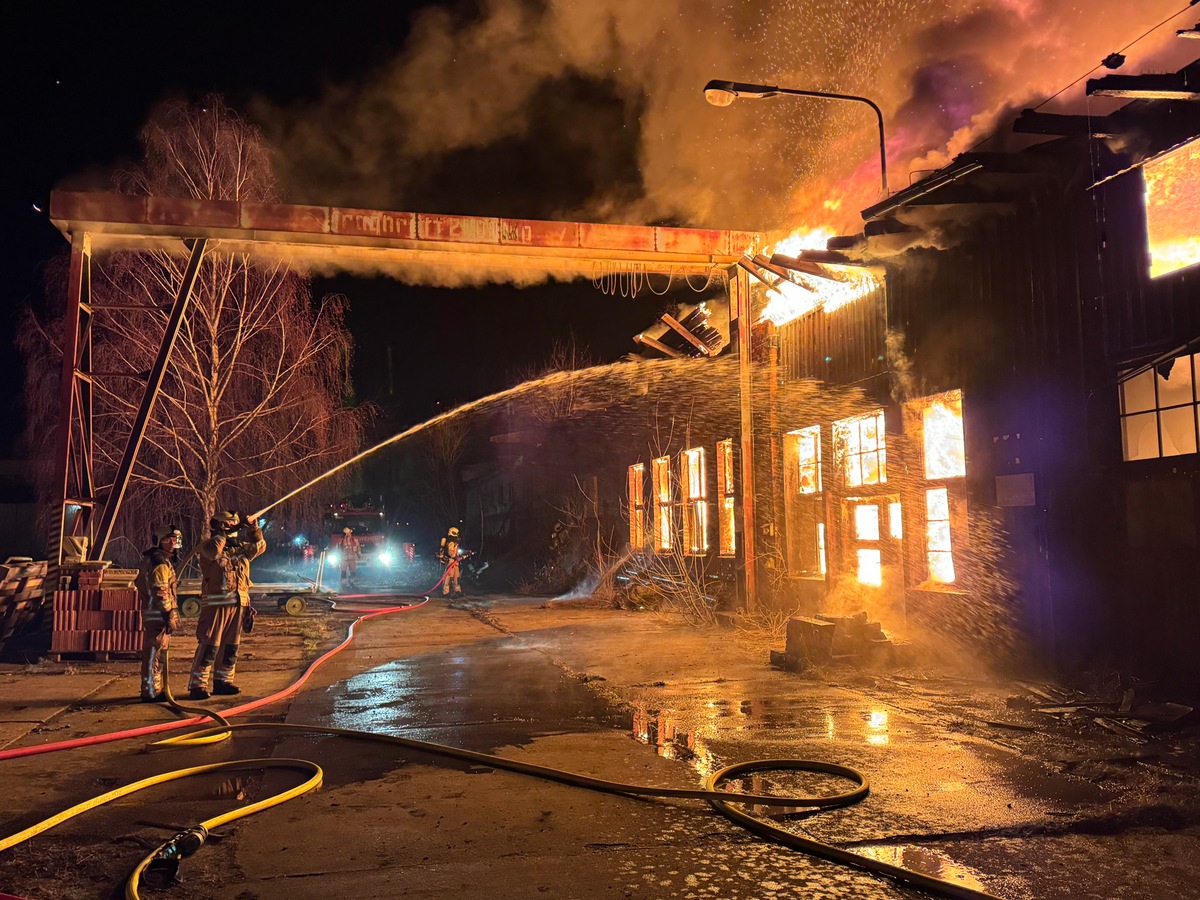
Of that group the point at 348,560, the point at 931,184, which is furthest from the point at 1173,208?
the point at 348,560

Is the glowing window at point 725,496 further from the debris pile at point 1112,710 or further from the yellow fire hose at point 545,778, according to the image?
the yellow fire hose at point 545,778

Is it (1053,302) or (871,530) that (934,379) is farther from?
(871,530)

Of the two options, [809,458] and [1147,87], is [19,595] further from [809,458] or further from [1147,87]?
[1147,87]

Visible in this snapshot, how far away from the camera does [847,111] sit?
13648 millimetres

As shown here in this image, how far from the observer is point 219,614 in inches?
355

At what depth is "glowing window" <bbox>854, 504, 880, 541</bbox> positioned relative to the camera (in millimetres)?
12099

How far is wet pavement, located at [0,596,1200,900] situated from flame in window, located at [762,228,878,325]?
5347 mm

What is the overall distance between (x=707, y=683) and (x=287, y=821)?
17.0 ft

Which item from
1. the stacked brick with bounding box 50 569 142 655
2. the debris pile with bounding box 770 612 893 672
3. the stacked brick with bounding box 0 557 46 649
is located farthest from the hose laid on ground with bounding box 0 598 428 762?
the debris pile with bounding box 770 612 893 672

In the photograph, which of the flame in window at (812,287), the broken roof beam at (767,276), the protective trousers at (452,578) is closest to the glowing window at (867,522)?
the flame in window at (812,287)

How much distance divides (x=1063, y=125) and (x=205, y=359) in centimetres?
1494

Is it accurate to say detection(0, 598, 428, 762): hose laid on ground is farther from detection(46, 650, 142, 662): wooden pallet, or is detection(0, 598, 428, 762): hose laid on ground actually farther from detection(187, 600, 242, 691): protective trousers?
detection(46, 650, 142, 662): wooden pallet

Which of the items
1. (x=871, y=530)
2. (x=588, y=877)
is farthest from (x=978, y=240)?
(x=588, y=877)

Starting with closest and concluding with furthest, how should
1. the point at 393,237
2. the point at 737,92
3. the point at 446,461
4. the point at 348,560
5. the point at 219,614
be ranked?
1. the point at 219,614
2. the point at 737,92
3. the point at 393,237
4. the point at 348,560
5. the point at 446,461
